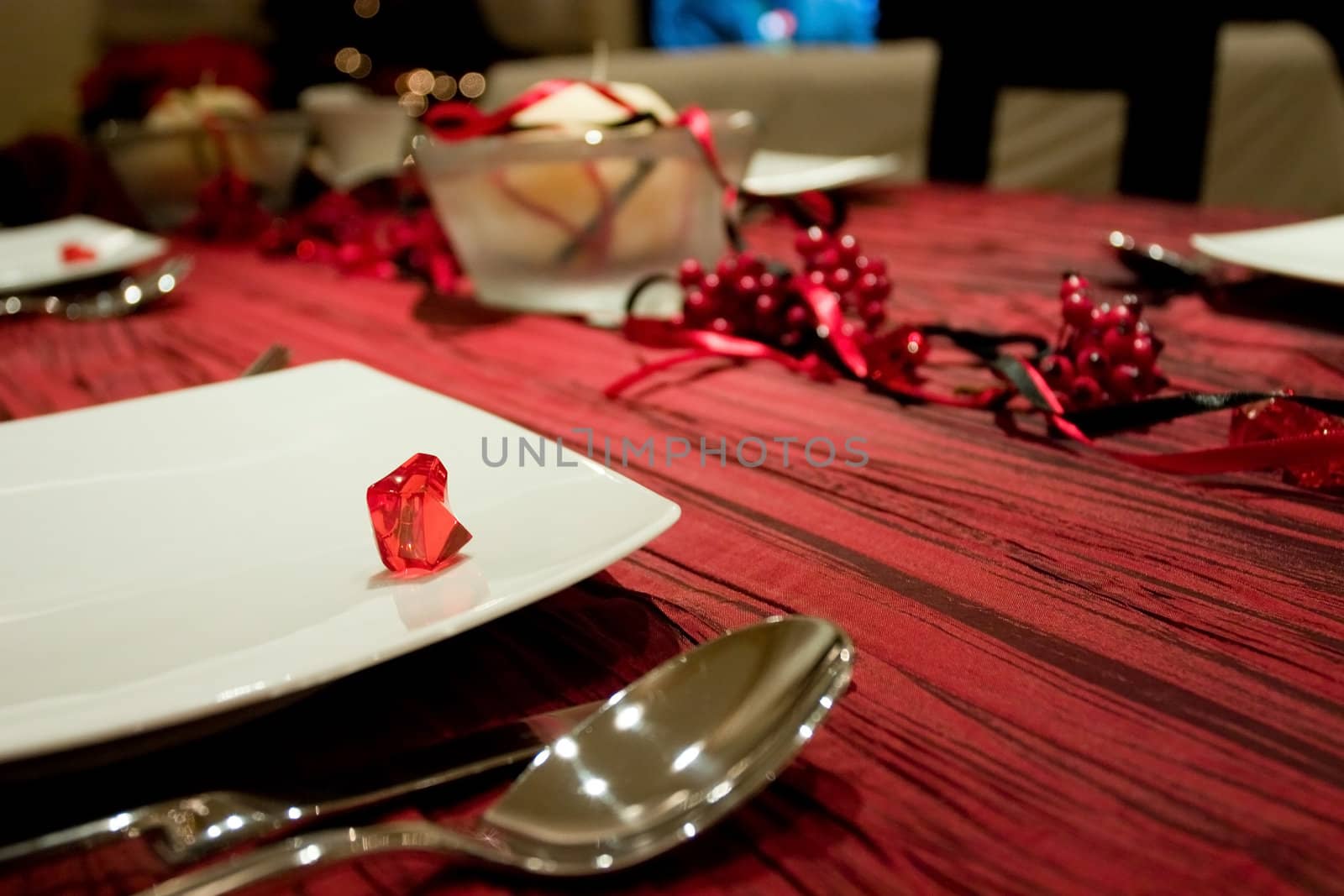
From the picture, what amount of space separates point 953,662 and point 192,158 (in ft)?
3.81

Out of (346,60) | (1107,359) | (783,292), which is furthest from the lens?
(346,60)

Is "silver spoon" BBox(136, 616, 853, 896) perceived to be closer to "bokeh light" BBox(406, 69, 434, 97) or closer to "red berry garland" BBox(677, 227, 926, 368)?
"red berry garland" BBox(677, 227, 926, 368)

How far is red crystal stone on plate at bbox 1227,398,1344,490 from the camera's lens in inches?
17.0

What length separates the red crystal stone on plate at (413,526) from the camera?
304 mm

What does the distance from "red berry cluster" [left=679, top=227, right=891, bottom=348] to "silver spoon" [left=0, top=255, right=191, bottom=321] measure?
1.65ft

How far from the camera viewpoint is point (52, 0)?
8.70 feet

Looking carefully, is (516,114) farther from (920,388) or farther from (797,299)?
(920,388)

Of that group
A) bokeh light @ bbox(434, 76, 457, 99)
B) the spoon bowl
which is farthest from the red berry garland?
bokeh light @ bbox(434, 76, 457, 99)

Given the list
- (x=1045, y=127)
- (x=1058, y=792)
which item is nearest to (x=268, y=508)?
(x=1058, y=792)

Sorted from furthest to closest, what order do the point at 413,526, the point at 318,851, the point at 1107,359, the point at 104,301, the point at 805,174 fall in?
1. the point at 805,174
2. the point at 104,301
3. the point at 1107,359
4. the point at 413,526
5. the point at 318,851

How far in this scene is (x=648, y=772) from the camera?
0.79 feet

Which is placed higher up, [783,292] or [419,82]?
[419,82]

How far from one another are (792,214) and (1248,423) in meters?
0.48

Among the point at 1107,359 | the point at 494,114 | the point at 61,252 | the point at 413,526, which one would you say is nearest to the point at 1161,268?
the point at 1107,359
